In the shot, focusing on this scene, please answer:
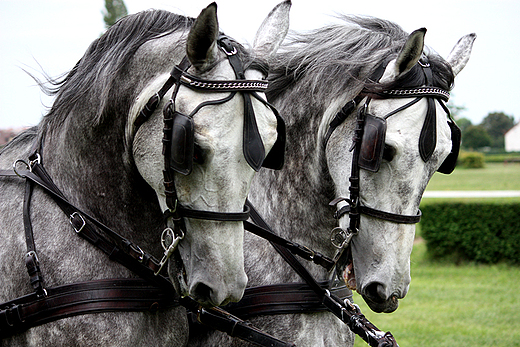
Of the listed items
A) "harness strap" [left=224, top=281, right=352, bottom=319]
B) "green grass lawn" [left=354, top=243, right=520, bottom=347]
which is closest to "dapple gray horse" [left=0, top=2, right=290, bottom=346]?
"harness strap" [left=224, top=281, right=352, bottom=319]

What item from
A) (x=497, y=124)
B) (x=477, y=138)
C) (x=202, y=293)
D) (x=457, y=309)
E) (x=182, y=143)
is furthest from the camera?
(x=497, y=124)

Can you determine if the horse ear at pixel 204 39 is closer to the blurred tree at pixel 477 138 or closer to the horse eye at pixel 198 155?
the horse eye at pixel 198 155

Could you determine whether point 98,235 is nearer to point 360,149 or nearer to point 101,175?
point 101,175

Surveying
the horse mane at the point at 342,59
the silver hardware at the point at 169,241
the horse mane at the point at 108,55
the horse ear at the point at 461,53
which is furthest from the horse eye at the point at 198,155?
the horse ear at the point at 461,53

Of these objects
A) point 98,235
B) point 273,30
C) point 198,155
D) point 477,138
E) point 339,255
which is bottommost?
point 477,138

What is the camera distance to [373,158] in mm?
2436

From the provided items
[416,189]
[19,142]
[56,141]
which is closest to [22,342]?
[56,141]

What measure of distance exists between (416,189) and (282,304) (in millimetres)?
897

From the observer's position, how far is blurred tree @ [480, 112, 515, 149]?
9257 centimetres

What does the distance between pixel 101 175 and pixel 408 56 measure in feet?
5.07

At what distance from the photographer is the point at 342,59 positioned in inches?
113

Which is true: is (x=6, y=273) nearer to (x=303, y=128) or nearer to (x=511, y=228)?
(x=303, y=128)

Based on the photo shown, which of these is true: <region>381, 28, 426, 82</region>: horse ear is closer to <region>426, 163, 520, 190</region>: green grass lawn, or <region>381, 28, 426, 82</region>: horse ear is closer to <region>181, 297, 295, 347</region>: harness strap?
<region>181, 297, 295, 347</region>: harness strap

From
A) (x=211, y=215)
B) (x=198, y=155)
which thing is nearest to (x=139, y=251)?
(x=211, y=215)
